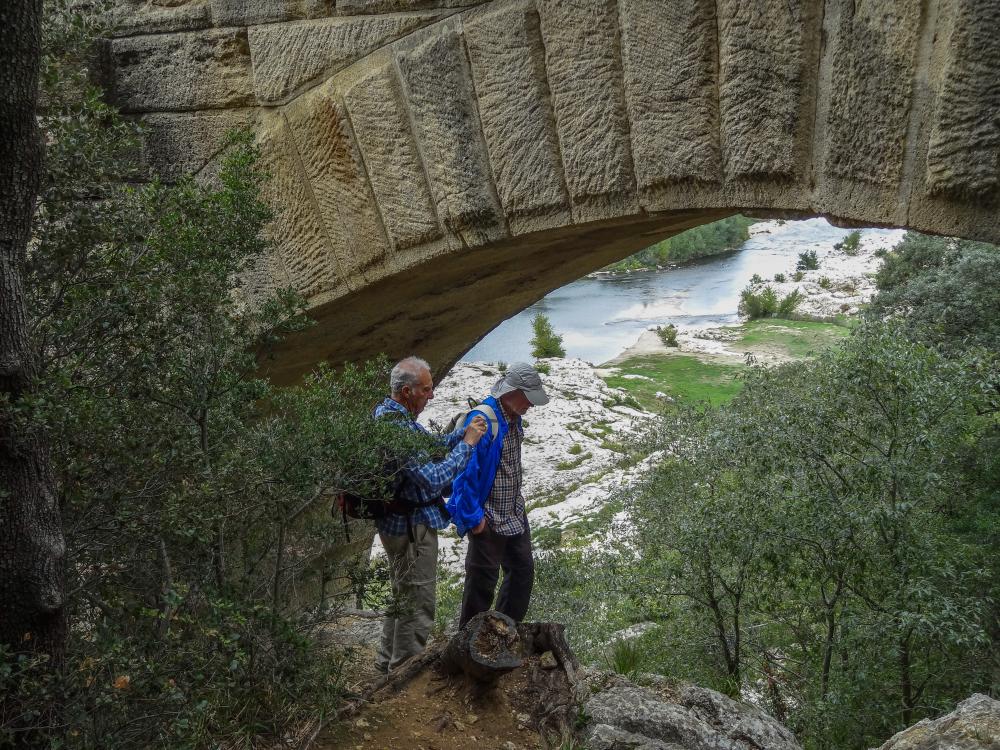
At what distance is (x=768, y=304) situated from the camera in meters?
16.5

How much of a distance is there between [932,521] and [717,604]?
56.4 inches

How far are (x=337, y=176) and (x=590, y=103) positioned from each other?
108 cm

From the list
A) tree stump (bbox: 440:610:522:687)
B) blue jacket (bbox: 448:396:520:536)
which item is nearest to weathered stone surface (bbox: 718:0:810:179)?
blue jacket (bbox: 448:396:520:536)

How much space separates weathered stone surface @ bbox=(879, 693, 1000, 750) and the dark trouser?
1561mm

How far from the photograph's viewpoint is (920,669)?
5000mm

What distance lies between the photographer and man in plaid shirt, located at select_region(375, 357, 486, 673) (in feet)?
10.3

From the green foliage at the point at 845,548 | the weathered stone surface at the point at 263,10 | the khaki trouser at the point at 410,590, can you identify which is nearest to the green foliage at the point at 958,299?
the green foliage at the point at 845,548

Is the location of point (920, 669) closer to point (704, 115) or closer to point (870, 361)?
point (870, 361)

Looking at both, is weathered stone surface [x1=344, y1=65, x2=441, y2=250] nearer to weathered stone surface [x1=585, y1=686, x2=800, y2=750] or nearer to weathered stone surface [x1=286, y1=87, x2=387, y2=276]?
weathered stone surface [x1=286, y1=87, x2=387, y2=276]

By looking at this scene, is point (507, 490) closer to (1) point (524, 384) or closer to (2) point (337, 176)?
(1) point (524, 384)

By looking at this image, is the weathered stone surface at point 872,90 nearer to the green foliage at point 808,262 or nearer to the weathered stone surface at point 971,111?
the weathered stone surface at point 971,111

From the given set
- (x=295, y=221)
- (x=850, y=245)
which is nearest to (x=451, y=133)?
(x=295, y=221)

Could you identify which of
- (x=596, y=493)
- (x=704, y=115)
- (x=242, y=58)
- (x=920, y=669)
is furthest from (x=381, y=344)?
(x=596, y=493)

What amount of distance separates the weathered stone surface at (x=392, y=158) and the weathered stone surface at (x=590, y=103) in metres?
0.58
